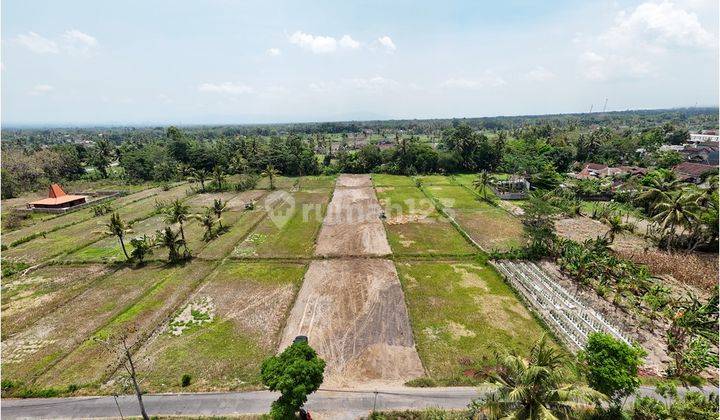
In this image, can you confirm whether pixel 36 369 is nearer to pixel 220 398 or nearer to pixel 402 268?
pixel 220 398

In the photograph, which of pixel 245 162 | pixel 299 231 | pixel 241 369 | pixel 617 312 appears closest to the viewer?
pixel 241 369

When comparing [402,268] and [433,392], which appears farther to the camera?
[402,268]

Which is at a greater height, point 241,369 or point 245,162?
point 245,162

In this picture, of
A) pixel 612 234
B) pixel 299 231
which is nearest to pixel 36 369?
pixel 299 231

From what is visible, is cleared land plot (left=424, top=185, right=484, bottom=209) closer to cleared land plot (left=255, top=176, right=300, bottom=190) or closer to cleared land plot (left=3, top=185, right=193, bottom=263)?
cleared land plot (left=255, top=176, right=300, bottom=190)

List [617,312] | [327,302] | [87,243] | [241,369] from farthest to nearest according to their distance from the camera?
1. [87,243]
2. [327,302]
3. [617,312]
4. [241,369]

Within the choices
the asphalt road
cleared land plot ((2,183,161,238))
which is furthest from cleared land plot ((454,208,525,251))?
cleared land plot ((2,183,161,238))

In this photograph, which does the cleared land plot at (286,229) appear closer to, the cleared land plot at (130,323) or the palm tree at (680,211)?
the cleared land plot at (130,323)
